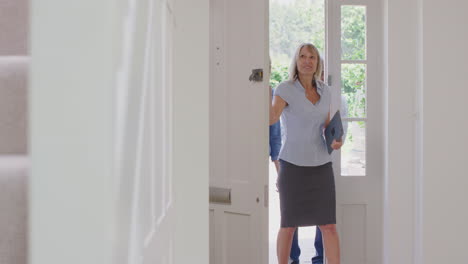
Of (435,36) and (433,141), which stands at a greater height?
(435,36)

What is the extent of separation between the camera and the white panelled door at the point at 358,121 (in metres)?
3.25

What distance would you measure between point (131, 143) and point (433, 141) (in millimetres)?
2378

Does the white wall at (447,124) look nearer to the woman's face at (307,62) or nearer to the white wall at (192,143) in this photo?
the woman's face at (307,62)

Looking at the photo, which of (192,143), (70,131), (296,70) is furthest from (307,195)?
(70,131)

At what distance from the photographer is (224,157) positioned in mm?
2725

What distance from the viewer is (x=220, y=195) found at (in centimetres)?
271

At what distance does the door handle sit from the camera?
2.69 metres

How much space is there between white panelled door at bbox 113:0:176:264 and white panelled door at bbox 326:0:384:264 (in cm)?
246

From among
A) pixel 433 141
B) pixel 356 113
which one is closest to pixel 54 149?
pixel 433 141

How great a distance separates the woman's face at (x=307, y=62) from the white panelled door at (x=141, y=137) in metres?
2.30

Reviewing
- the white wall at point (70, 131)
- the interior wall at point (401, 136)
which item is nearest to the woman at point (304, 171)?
the interior wall at point (401, 136)

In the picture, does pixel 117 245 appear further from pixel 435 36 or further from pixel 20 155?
pixel 435 36

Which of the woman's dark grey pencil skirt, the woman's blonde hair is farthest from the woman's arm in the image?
the woman's dark grey pencil skirt

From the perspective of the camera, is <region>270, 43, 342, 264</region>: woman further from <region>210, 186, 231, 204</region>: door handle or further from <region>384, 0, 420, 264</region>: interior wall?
<region>210, 186, 231, 204</region>: door handle
